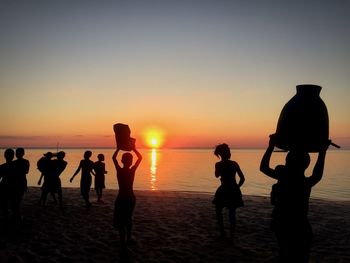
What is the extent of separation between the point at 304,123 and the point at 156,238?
640 cm

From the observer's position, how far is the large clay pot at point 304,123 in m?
4.22

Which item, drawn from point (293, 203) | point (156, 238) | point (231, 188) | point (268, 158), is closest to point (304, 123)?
point (268, 158)

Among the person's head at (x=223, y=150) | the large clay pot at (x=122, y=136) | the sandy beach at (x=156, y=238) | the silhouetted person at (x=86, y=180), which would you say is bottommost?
the sandy beach at (x=156, y=238)

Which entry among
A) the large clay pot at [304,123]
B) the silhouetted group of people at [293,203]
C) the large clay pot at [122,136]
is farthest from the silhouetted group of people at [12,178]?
the large clay pot at [304,123]

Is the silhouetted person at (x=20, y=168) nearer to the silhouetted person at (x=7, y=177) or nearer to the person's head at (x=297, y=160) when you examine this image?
the silhouetted person at (x=7, y=177)

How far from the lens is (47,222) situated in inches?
439

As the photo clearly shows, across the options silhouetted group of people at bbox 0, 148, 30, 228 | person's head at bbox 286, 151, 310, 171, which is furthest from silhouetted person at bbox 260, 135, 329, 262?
silhouetted group of people at bbox 0, 148, 30, 228

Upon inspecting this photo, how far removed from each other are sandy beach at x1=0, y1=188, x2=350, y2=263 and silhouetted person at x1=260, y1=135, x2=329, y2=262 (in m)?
3.38

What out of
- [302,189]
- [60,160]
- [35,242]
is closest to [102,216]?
[60,160]

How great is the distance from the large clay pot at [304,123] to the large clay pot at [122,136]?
3337 mm

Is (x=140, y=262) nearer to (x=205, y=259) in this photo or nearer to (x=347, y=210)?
(x=205, y=259)

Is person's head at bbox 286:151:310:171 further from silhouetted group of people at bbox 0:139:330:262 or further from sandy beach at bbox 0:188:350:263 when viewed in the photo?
sandy beach at bbox 0:188:350:263

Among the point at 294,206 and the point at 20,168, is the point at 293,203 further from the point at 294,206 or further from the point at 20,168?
the point at 20,168

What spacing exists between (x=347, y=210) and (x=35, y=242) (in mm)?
14108
